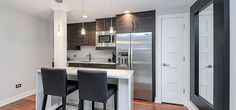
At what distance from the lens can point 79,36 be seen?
463 centimetres

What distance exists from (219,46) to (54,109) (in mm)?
3082

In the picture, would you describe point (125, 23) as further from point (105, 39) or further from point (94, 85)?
point (94, 85)

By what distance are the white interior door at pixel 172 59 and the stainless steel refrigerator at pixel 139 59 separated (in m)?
0.33

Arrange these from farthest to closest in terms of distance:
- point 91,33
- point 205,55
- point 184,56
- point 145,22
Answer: point 91,33 → point 145,22 → point 184,56 → point 205,55

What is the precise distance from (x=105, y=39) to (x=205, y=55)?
270cm

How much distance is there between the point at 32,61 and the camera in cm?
393

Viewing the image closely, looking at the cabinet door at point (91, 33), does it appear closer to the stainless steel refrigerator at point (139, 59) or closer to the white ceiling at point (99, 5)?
the white ceiling at point (99, 5)

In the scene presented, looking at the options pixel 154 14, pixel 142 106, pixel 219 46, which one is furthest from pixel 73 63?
pixel 219 46

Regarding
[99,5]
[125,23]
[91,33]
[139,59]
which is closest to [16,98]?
[91,33]

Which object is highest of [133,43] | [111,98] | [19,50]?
[133,43]

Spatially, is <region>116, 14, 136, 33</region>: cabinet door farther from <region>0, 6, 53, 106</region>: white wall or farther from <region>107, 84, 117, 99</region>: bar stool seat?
<region>0, 6, 53, 106</region>: white wall

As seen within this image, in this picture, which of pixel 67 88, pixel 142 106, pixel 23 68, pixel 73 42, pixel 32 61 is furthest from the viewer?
pixel 73 42

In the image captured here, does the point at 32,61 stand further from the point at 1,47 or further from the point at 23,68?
the point at 1,47

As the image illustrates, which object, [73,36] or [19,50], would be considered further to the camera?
[73,36]
